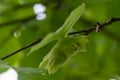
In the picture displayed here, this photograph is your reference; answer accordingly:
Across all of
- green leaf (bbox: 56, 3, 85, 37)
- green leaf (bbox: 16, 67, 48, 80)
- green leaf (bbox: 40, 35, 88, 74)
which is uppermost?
green leaf (bbox: 56, 3, 85, 37)

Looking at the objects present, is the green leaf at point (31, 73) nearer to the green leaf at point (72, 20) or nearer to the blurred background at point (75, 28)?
the green leaf at point (72, 20)

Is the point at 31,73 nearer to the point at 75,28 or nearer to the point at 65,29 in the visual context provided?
the point at 65,29

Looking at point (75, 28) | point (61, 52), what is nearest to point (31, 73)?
point (61, 52)

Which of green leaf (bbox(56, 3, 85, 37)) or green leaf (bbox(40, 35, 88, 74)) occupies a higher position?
green leaf (bbox(56, 3, 85, 37))

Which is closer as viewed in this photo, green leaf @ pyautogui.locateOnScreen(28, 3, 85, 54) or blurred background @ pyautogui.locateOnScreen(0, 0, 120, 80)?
green leaf @ pyautogui.locateOnScreen(28, 3, 85, 54)

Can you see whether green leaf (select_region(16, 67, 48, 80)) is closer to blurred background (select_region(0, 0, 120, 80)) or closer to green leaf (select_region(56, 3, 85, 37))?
green leaf (select_region(56, 3, 85, 37))

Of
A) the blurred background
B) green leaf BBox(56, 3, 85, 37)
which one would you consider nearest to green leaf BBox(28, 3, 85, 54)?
green leaf BBox(56, 3, 85, 37)
